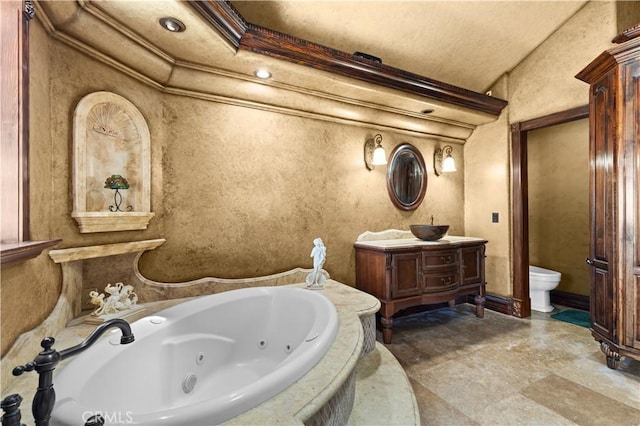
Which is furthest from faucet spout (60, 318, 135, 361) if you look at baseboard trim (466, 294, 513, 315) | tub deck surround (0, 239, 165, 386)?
baseboard trim (466, 294, 513, 315)

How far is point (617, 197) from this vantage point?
6.54ft

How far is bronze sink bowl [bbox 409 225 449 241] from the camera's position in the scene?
9.65ft

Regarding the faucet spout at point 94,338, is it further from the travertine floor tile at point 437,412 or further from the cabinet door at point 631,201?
the cabinet door at point 631,201

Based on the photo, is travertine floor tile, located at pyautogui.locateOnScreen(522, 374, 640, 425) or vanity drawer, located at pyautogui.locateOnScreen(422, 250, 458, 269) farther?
vanity drawer, located at pyautogui.locateOnScreen(422, 250, 458, 269)

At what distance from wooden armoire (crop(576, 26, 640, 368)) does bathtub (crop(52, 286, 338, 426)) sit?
6.79 ft

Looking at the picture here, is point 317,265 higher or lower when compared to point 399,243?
lower

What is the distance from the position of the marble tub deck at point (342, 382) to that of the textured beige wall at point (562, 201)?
320 centimetres

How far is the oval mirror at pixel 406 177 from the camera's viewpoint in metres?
3.24

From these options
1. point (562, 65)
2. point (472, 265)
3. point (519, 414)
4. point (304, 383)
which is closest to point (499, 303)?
point (472, 265)

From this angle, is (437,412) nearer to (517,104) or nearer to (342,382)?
(342,382)

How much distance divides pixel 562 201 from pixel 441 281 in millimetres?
A: 2294

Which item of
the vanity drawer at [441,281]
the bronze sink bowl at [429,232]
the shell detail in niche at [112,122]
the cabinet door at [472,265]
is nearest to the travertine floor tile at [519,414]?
the vanity drawer at [441,281]

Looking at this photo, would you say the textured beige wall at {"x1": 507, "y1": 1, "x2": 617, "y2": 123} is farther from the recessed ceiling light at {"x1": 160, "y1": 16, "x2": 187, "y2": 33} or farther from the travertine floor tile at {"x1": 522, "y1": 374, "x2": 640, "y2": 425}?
the recessed ceiling light at {"x1": 160, "y1": 16, "x2": 187, "y2": 33}

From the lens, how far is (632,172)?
1.92 metres
